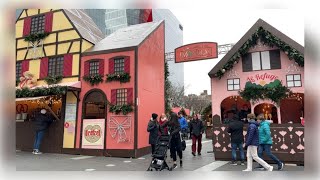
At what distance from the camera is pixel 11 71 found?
6129mm

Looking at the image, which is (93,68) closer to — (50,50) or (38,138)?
(50,50)

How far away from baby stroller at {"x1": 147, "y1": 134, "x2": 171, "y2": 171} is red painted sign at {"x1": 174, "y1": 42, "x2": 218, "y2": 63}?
678 cm

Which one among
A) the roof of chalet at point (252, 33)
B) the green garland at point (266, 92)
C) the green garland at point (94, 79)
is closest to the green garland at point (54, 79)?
the green garland at point (94, 79)

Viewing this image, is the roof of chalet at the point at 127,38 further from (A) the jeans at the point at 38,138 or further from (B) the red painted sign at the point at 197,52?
(A) the jeans at the point at 38,138

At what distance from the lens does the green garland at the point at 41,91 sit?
486 inches

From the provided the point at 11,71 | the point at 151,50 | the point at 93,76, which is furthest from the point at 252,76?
the point at 11,71

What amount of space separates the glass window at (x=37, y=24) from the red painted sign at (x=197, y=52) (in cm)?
694

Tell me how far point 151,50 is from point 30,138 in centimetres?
709

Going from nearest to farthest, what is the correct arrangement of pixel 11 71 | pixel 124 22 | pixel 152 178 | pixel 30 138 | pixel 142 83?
1. pixel 11 71
2. pixel 152 178
3. pixel 142 83
4. pixel 30 138
5. pixel 124 22

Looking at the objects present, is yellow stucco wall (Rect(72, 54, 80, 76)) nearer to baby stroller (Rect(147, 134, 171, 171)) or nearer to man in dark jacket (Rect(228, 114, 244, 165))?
baby stroller (Rect(147, 134, 171, 171))

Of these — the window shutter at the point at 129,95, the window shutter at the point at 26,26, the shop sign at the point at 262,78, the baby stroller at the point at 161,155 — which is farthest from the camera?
the shop sign at the point at 262,78

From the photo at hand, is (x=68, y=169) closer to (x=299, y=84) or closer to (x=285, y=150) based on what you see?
(x=285, y=150)

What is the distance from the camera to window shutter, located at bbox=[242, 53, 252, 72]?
52.7 ft

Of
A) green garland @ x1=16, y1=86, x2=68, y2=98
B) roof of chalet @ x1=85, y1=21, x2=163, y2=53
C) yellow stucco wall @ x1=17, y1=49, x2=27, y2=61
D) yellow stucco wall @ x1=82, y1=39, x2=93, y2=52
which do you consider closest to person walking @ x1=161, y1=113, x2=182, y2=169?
roof of chalet @ x1=85, y1=21, x2=163, y2=53
